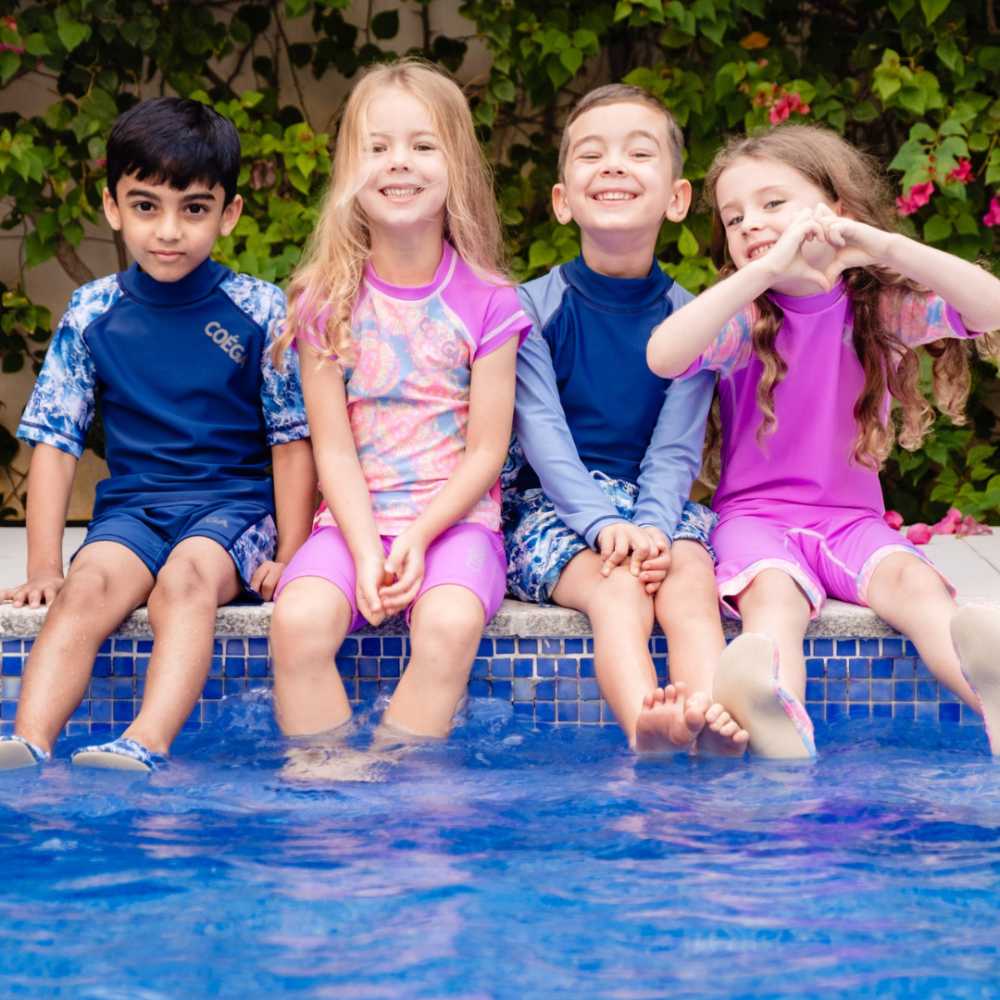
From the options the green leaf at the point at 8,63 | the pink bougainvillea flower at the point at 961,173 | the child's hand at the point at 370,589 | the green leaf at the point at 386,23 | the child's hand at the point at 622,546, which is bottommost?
the child's hand at the point at 370,589

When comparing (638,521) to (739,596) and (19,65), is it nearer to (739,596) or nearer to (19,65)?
(739,596)

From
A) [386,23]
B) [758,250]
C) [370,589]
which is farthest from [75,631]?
[386,23]

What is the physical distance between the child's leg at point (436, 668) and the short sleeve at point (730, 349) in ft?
2.34

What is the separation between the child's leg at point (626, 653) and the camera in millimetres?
2674

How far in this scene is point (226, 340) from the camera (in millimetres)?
3369

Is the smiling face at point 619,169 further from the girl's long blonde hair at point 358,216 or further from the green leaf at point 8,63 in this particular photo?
the green leaf at point 8,63

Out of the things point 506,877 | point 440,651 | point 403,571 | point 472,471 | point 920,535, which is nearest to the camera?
point 506,877

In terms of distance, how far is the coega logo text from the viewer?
3.37 meters

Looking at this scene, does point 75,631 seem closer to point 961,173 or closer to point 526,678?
point 526,678

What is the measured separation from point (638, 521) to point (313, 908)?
4.32 feet

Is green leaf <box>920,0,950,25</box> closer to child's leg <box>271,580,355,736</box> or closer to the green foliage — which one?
the green foliage

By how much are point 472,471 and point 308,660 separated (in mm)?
518

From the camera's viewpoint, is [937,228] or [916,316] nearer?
[916,316]

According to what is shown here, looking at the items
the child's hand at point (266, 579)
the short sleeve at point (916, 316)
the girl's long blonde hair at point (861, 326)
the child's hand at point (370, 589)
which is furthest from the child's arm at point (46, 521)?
the short sleeve at point (916, 316)
